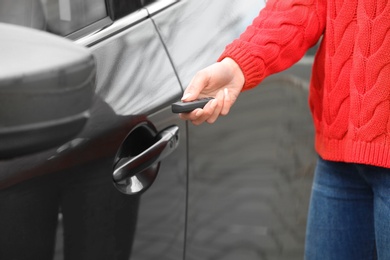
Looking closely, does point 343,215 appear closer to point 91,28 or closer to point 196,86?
point 196,86

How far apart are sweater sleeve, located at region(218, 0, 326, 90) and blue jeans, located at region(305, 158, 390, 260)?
25cm

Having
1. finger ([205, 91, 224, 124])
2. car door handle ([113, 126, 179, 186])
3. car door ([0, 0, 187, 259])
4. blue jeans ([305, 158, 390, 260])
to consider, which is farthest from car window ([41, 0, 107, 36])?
blue jeans ([305, 158, 390, 260])

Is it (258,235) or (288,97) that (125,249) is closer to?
(258,235)

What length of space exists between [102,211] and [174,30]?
50cm

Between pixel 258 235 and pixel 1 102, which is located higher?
pixel 1 102

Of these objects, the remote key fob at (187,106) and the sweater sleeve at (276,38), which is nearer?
the remote key fob at (187,106)

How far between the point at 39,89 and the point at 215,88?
1.72ft

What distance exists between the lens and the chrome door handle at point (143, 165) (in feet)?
7.16

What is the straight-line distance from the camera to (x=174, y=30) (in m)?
2.41

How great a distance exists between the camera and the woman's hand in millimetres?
2041

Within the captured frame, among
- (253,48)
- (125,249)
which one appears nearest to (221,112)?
(253,48)

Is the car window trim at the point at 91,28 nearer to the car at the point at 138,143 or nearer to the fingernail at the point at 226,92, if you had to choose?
the car at the point at 138,143

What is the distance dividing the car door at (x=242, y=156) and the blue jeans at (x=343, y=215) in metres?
0.22

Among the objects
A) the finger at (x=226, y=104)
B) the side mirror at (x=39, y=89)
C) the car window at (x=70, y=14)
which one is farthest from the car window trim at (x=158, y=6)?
the side mirror at (x=39, y=89)
